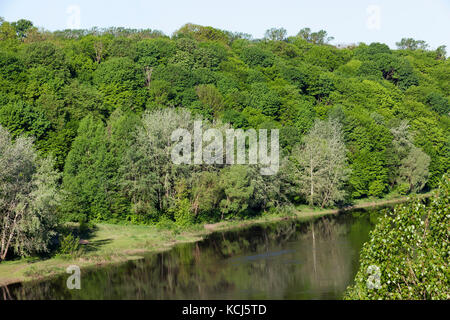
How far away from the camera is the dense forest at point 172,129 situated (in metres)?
57.8

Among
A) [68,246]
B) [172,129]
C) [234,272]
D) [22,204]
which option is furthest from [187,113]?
[234,272]

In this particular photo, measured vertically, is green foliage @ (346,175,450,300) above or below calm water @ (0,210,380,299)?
above

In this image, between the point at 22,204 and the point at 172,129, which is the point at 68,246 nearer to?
the point at 22,204

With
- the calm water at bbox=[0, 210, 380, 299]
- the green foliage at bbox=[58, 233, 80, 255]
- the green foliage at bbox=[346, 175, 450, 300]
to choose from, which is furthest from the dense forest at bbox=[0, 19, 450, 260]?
the green foliage at bbox=[346, 175, 450, 300]

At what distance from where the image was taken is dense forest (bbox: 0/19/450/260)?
190ft

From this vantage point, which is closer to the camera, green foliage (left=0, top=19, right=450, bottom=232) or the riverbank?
the riverbank

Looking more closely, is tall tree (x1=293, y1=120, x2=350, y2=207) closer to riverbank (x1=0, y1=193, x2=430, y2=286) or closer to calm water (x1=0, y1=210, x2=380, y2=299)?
riverbank (x1=0, y1=193, x2=430, y2=286)

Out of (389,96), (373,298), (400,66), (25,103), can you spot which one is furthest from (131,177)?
(400,66)

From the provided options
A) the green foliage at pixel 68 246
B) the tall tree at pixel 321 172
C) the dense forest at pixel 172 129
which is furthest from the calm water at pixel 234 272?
the tall tree at pixel 321 172

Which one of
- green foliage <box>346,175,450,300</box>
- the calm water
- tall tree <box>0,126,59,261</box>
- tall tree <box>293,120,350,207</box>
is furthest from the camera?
tall tree <box>293,120,350,207</box>

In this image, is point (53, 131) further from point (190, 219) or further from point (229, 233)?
point (229, 233)

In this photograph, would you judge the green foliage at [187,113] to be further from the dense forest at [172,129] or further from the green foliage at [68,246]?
the green foliage at [68,246]

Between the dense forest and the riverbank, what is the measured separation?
1644mm

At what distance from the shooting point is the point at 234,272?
4044 centimetres
